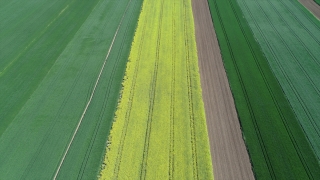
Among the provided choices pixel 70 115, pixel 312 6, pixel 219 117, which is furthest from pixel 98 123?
pixel 312 6

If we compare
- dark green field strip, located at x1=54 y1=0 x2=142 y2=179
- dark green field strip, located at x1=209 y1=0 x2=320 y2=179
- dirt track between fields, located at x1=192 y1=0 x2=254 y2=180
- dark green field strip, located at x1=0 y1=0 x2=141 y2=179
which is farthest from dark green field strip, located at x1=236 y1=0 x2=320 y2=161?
dark green field strip, located at x1=0 y1=0 x2=141 y2=179

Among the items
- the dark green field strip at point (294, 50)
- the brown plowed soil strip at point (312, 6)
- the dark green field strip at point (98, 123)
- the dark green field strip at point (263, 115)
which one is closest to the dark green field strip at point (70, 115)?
the dark green field strip at point (98, 123)

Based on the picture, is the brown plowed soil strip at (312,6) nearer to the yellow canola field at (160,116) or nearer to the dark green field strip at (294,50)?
the dark green field strip at (294,50)

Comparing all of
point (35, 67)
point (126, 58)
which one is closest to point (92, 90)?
point (126, 58)

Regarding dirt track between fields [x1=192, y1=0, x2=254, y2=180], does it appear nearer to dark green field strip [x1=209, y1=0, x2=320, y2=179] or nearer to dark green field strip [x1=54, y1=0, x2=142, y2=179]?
dark green field strip [x1=209, y1=0, x2=320, y2=179]

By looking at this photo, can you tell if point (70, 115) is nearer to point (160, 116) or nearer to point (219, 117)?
point (160, 116)

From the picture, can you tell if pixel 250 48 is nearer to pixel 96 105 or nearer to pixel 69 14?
pixel 96 105
